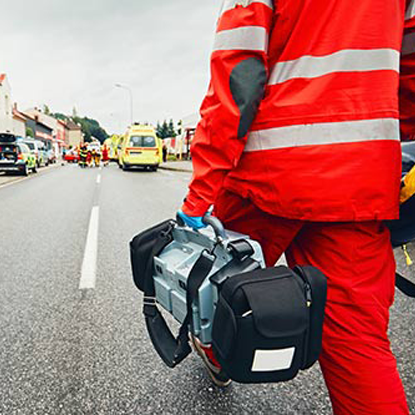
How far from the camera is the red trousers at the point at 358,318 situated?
1.19m

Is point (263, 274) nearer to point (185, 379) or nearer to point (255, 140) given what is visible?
point (255, 140)

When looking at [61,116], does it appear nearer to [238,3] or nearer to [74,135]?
[74,135]

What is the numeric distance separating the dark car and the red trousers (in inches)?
10.6

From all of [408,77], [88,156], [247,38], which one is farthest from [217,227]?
[88,156]

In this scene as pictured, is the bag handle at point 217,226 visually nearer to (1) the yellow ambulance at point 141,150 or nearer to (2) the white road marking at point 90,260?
(2) the white road marking at point 90,260

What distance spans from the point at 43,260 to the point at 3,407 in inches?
100

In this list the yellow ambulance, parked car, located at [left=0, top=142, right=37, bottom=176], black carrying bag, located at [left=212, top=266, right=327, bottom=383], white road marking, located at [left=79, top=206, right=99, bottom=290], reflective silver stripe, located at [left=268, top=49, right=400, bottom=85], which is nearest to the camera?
black carrying bag, located at [left=212, top=266, right=327, bottom=383]

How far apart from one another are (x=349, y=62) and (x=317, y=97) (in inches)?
5.2

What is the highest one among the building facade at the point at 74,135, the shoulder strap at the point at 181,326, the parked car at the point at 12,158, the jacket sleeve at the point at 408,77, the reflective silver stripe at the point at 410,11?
the reflective silver stripe at the point at 410,11

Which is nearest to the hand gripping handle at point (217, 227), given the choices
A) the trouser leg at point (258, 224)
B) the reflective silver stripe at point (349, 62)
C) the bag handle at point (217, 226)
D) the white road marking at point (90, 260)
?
the bag handle at point (217, 226)

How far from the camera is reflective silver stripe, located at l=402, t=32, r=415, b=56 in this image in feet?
4.11

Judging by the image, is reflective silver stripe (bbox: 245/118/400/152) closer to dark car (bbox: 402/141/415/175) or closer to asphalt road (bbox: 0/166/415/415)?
dark car (bbox: 402/141/415/175)

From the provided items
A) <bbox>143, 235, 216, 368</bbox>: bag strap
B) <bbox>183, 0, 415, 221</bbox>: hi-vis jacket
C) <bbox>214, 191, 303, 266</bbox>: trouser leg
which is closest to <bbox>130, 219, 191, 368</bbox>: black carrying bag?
<bbox>143, 235, 216, 368</bbox>: bag strap

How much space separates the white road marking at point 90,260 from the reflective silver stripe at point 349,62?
9.04 ft
